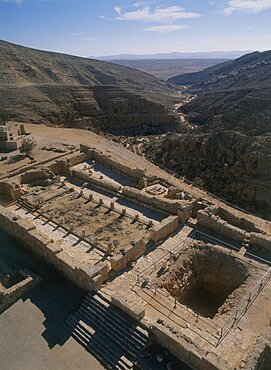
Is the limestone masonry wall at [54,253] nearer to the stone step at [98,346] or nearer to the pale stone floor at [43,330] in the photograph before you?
the pale stone floor at [43,330]

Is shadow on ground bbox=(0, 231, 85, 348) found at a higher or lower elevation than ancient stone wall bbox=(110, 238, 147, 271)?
lower

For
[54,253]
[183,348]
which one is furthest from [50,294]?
[183,348]

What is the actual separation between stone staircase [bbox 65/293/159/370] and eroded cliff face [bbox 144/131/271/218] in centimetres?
2040

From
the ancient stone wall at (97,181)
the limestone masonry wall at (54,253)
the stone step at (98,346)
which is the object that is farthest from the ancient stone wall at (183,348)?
the ancient stone wall at (97,181)

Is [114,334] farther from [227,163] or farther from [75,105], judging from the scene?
[75,105]

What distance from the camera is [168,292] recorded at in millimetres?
14492

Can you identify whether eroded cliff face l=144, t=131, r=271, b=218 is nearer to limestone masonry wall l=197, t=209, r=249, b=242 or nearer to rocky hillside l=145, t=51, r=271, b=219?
rocky hillside l=145, t=51, r=271, b=219

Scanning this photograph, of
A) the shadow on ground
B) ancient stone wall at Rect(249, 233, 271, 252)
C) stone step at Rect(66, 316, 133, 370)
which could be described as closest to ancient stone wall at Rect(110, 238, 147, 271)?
the shadow on ground

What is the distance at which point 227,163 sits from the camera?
34188mm

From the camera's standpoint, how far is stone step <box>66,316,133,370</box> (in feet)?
38.1

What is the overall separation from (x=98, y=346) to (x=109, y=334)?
0.59 metres

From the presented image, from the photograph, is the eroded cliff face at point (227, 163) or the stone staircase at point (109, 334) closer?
the stone staircase at point (109, 334)

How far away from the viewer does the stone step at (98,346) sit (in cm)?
1162

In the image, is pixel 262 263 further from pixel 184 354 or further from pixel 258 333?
pixel 184 354
